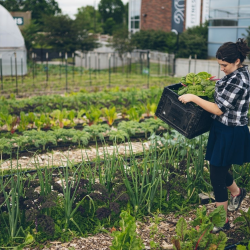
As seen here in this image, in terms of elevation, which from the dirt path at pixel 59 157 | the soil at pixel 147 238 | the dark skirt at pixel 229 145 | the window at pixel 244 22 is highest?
the window at pixel 244 22

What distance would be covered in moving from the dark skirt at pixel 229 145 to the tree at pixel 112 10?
207ft

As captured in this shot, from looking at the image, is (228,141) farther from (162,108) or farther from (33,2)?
(33,2)

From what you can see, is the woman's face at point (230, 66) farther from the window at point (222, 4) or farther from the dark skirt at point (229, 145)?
A: the window at point (222, 4)

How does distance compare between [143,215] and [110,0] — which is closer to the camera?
[143,215]

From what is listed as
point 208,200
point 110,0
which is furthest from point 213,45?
point 110,0

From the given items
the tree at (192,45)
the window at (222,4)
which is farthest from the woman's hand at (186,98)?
the tree at (192,45)

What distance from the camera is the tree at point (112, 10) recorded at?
63719 mm

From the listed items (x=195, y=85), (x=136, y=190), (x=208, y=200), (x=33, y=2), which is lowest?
(x=208, y=200)

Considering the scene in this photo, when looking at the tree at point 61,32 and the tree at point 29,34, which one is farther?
the tree at point 29,34

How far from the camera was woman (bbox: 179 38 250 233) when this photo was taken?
2.51m

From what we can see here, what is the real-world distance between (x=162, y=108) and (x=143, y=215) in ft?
2.82

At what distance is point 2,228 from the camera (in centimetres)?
267

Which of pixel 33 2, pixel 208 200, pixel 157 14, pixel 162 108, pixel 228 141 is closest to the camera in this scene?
pixel 228 141

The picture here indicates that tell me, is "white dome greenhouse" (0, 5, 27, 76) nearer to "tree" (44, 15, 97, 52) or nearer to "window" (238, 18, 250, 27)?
"tree" (44, 15, 97, 52)
